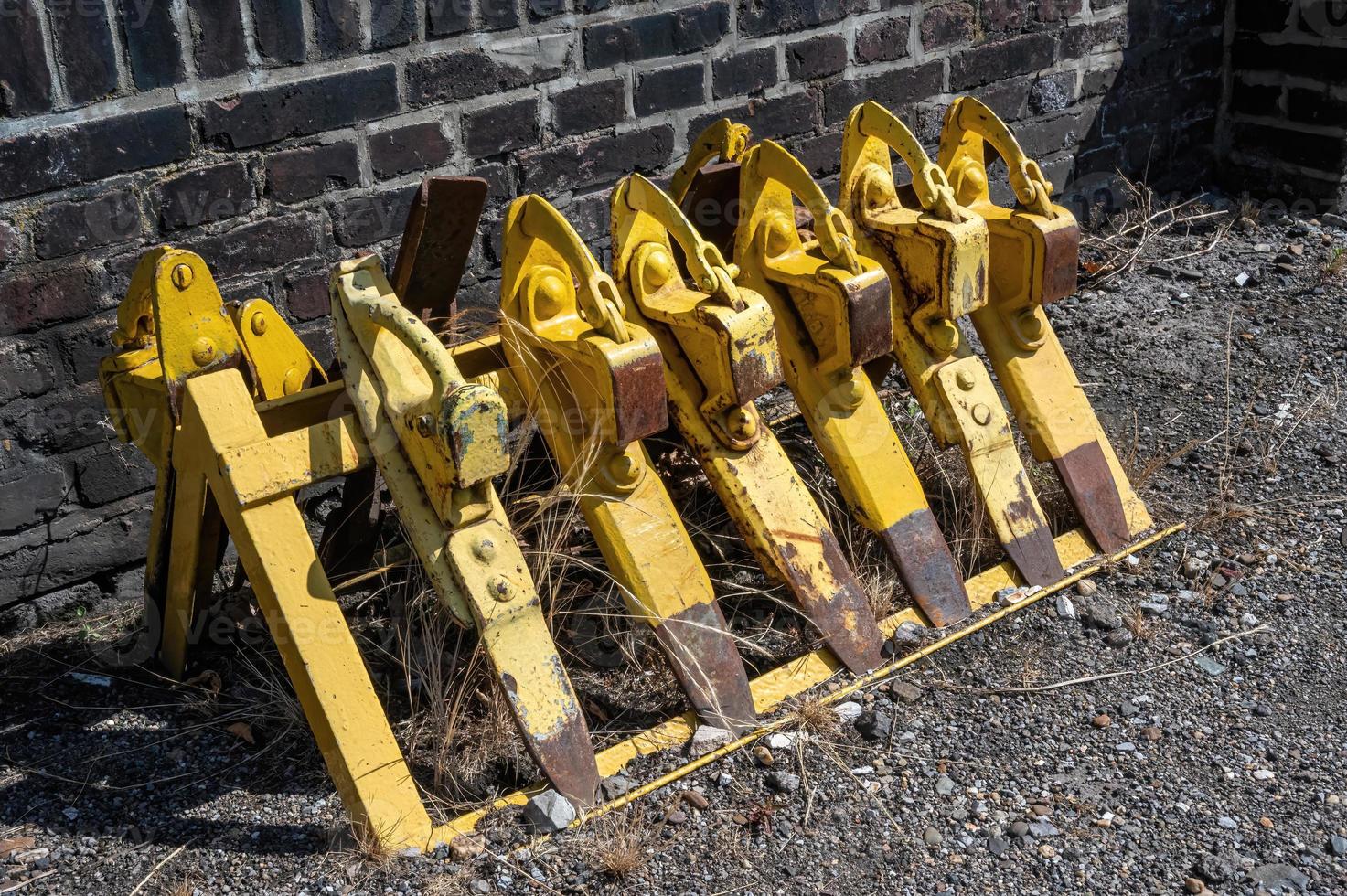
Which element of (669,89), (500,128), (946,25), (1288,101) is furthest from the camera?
(1288,101)

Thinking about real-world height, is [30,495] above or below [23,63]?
below

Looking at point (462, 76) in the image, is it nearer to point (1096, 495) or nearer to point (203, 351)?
point (203, 351)

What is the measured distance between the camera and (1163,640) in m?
3.05

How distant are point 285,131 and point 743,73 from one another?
1.49 m

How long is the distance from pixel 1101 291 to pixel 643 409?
290cm

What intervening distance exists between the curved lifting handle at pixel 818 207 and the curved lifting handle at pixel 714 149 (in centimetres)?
28

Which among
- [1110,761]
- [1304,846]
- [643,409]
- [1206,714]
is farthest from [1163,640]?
[643,409]

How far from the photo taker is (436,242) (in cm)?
281

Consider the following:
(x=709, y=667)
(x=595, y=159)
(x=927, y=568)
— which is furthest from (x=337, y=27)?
(x=927, y=568)

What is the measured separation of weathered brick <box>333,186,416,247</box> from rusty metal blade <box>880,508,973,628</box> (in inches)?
60.6

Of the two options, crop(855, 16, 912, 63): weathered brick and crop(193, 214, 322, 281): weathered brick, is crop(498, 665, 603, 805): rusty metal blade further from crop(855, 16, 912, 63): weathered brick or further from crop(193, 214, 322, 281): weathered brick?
crop(855, 16, 912, 63): weathered brick

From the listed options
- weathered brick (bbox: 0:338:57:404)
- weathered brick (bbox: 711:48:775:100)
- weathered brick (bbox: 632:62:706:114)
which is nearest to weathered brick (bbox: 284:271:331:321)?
weathered brick (bbox: 0:338:57:404)

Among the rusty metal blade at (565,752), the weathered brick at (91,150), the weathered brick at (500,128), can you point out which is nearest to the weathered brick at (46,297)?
the weathered brick at (91,150)

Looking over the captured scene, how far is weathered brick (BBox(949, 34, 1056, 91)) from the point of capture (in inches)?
186
